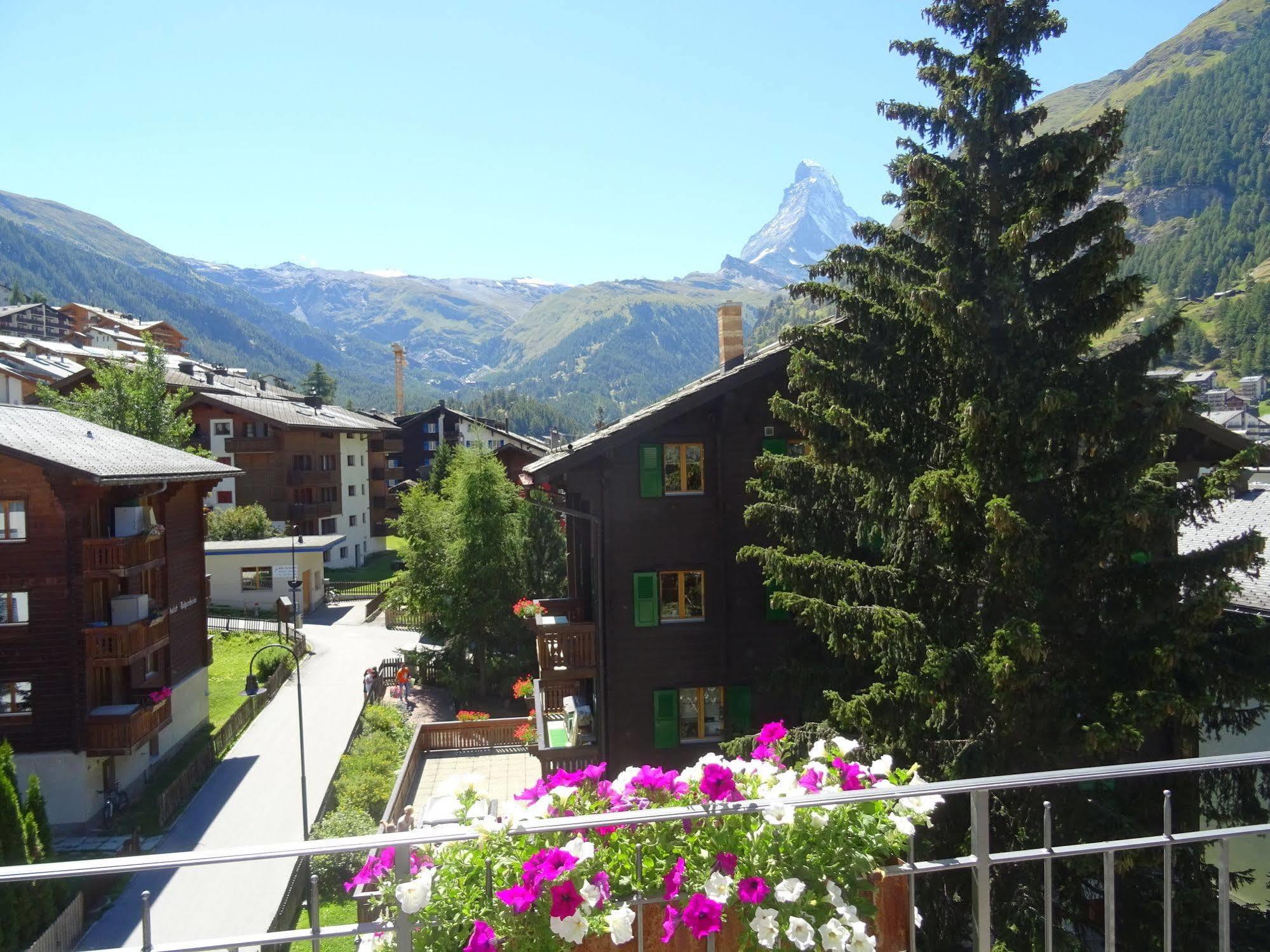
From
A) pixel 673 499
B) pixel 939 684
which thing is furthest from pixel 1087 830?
→ pixel 673 499

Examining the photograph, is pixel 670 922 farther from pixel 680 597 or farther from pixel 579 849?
pixel 680 597

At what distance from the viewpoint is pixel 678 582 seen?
66.4 feet

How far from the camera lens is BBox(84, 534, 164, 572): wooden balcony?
26.5m

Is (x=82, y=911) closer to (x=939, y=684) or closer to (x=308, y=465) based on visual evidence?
(x=939, y=684)

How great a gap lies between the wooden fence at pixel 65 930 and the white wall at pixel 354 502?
50938 mm

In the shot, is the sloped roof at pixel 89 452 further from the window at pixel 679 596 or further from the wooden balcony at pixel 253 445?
the wooden balcony at pixel 253 445

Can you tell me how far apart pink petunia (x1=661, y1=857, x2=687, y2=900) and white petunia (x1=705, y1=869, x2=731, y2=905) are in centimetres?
12

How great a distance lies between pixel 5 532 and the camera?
25.8 m

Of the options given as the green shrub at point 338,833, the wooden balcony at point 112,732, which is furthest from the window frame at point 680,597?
the wooden balcony at point 112,732

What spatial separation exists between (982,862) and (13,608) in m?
29.2

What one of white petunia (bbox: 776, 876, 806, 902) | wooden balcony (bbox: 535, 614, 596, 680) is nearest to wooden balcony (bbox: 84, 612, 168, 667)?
wooden balcony (bbox: 535, 614, 596, 680)

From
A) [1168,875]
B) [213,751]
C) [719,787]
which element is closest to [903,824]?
[719,787]

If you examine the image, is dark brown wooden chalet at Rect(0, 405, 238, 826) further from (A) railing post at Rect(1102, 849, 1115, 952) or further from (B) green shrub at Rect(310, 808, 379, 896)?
(A) railing post at Rect(1102, 849, 1115, 952)

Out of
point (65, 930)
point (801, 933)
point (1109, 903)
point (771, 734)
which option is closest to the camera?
point (801, 933)
